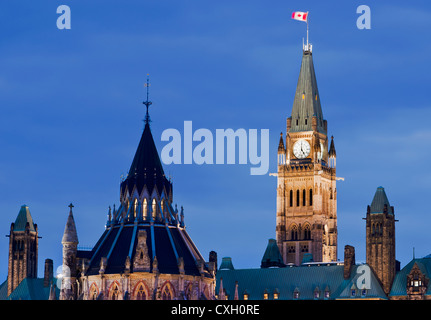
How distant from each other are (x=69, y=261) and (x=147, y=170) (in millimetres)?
15856

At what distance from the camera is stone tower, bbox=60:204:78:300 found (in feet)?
570

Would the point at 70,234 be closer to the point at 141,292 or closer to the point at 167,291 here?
the point at 141,292

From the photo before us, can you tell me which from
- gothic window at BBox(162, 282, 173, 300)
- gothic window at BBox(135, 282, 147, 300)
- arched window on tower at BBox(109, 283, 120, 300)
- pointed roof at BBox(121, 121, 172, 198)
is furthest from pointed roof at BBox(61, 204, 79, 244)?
gothic window at BBox(162, 282, 173, 300)

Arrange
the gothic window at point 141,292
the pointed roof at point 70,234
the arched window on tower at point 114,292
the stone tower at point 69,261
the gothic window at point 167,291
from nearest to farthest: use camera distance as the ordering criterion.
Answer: the gothic window at point 141,292 < the gothic window at point 167,291 < the arched window on tower at point 114,292 < the stone tower at point 69,261 < the pointed roof at point 70,234

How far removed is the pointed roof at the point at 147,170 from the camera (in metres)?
173

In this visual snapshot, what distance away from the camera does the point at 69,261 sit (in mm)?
177000

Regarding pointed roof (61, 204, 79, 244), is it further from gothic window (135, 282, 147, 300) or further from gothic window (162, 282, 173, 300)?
gothic window (162, 282, 173, 300)

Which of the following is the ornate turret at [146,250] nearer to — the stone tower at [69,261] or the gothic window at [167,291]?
the gothic window at [167,291]

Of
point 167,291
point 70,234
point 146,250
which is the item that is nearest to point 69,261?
point 70,234

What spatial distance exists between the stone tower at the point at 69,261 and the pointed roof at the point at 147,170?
32.0 feet

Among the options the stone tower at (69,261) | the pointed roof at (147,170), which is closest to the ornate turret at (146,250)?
the pointed roof at (147,170)
